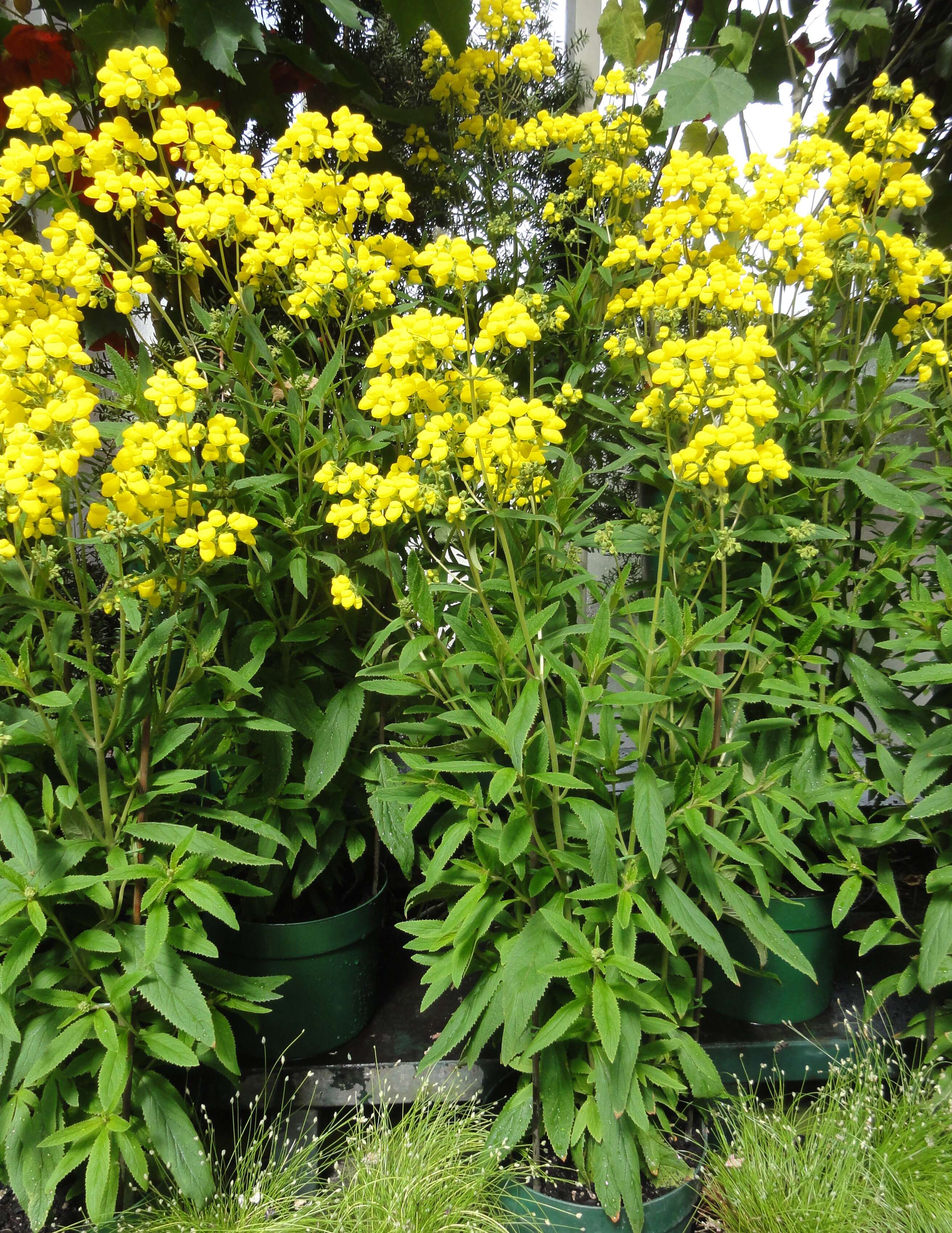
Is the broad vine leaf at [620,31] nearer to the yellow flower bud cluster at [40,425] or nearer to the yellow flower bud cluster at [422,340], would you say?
the yellow flower bud cluster at [422,340]

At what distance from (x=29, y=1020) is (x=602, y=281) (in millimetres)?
1461

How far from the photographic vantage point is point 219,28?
117cm

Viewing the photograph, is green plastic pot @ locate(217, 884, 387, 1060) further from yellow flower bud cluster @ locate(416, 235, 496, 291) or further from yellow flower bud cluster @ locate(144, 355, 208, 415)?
yellow flower bud cluster @ locate(416, 235, 496, 291)

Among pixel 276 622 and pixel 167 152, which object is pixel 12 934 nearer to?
pixel 276 622

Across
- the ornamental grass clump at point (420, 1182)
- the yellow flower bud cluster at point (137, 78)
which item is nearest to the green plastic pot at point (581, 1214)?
the ornamental grass clump at point (420, 1182)

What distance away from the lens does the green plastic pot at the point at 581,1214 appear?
41.5 inches

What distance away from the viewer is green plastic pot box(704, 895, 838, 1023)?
136 cm

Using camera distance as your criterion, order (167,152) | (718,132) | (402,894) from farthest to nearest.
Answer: (402,894) → (167,152) → (718,132)

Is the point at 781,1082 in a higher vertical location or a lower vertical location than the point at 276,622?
lower

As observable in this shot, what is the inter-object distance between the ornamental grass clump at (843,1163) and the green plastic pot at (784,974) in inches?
4.6

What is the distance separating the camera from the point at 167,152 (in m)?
1.64

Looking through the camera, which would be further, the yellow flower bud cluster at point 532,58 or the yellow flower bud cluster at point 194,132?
the yellow flower bud cluster at point 532,58

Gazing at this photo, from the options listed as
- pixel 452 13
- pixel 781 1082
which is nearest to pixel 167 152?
pixel 452 13

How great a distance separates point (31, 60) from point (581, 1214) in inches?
72.7
